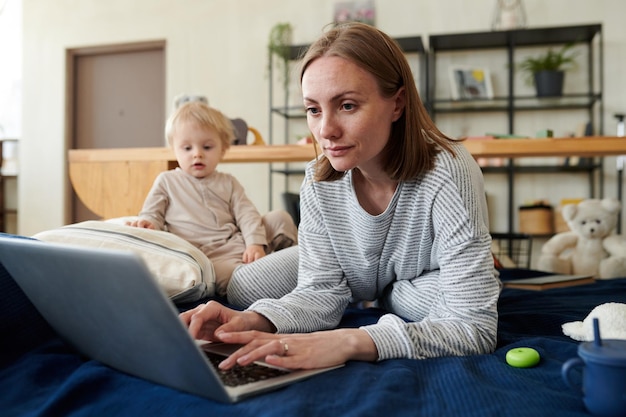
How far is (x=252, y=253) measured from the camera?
1656 millimetres

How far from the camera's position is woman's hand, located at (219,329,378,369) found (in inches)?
30.7

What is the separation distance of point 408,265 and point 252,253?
23.2 inches

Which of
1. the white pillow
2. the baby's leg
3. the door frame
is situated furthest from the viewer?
the door frame

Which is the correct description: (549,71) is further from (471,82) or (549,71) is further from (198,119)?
(198,119)

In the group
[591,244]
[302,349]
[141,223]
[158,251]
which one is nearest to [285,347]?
[302,349]

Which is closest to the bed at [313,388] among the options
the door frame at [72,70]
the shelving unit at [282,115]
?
the shelving unit at [282,115]

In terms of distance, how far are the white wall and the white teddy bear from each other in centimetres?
136

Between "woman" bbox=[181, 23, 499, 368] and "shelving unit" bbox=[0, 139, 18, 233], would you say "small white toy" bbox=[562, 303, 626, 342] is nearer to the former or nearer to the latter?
"woman" bbox=[181, 23, 499, 368]

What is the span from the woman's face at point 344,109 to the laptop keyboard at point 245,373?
1.17 ft

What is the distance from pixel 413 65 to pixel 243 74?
4.09 ft

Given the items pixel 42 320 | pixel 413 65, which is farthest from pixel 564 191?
pixel 42 320

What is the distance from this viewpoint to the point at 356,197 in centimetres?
116

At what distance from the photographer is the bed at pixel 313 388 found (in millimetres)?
688

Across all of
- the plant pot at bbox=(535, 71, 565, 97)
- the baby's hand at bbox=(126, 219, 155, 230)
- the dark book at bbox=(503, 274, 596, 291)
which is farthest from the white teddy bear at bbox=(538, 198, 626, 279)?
the baby's hand at bbox=(126, 219, 155, 230)
